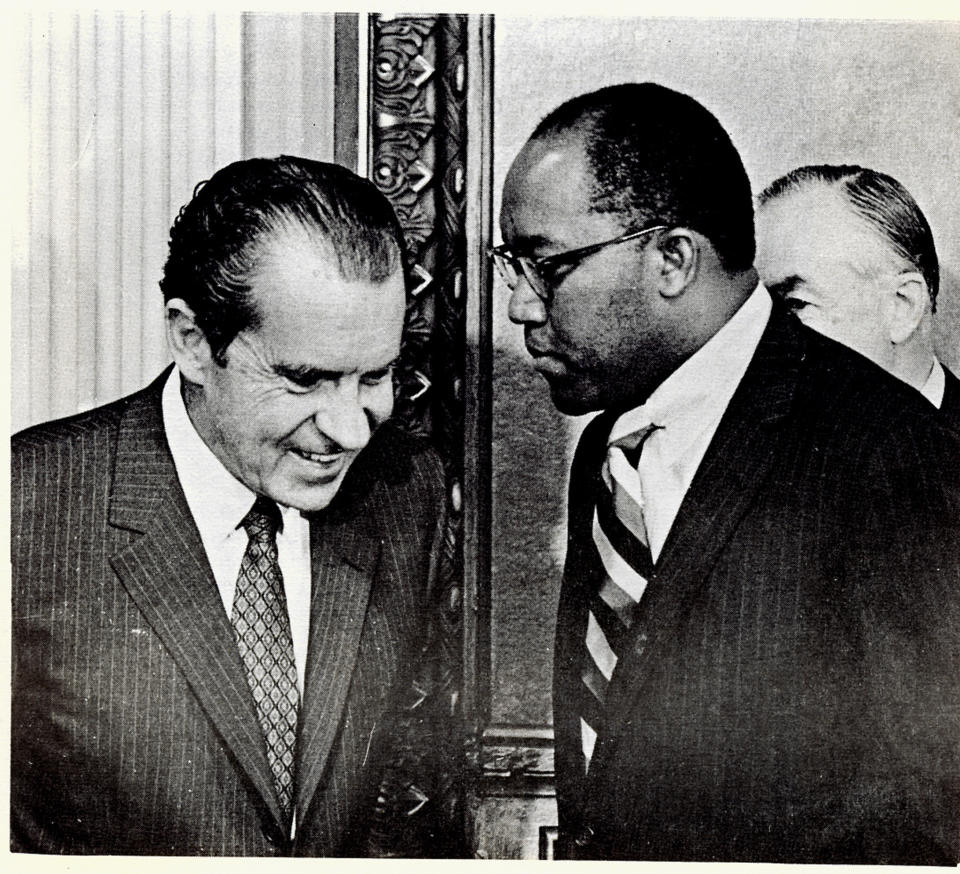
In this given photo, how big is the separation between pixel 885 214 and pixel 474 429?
3.85ft

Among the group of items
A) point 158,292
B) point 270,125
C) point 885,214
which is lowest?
point 158,292

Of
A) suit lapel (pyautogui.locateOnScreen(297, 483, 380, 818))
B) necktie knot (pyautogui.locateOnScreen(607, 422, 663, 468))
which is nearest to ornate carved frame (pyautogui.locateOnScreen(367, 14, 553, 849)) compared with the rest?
suit lapel (pyautogui.locateOnScreen(297, 483, 380, 818))

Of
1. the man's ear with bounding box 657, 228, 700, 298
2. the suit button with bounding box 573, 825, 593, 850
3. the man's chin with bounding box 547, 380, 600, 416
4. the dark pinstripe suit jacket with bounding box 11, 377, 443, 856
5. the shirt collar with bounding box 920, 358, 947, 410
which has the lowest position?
the suit button with bounding box 573, 825, 593, 850

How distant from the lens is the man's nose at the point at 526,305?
2.97 metres

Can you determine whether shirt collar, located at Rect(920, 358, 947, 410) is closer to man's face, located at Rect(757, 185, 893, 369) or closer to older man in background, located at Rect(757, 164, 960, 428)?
older man in background, located at Rect(757, 164, 960, 428)

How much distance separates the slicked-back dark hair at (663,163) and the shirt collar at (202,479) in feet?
3.64

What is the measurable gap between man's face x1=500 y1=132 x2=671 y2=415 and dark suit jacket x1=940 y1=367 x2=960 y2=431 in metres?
0.74

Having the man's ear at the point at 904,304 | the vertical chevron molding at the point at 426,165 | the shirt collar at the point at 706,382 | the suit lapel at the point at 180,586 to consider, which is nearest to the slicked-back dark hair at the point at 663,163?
the shirt collar at the point at 706,382

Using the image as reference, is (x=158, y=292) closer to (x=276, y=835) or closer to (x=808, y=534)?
(x=276, y=835)

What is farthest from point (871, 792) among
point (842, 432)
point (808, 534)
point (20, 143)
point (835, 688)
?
point (20, 143)

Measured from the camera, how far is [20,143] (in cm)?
305

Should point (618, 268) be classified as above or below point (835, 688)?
above

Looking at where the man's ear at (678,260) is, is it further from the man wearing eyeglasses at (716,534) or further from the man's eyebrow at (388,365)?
the man's eyebrow at (388,365)

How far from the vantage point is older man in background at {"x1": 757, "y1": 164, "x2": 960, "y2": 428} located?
118 inches
